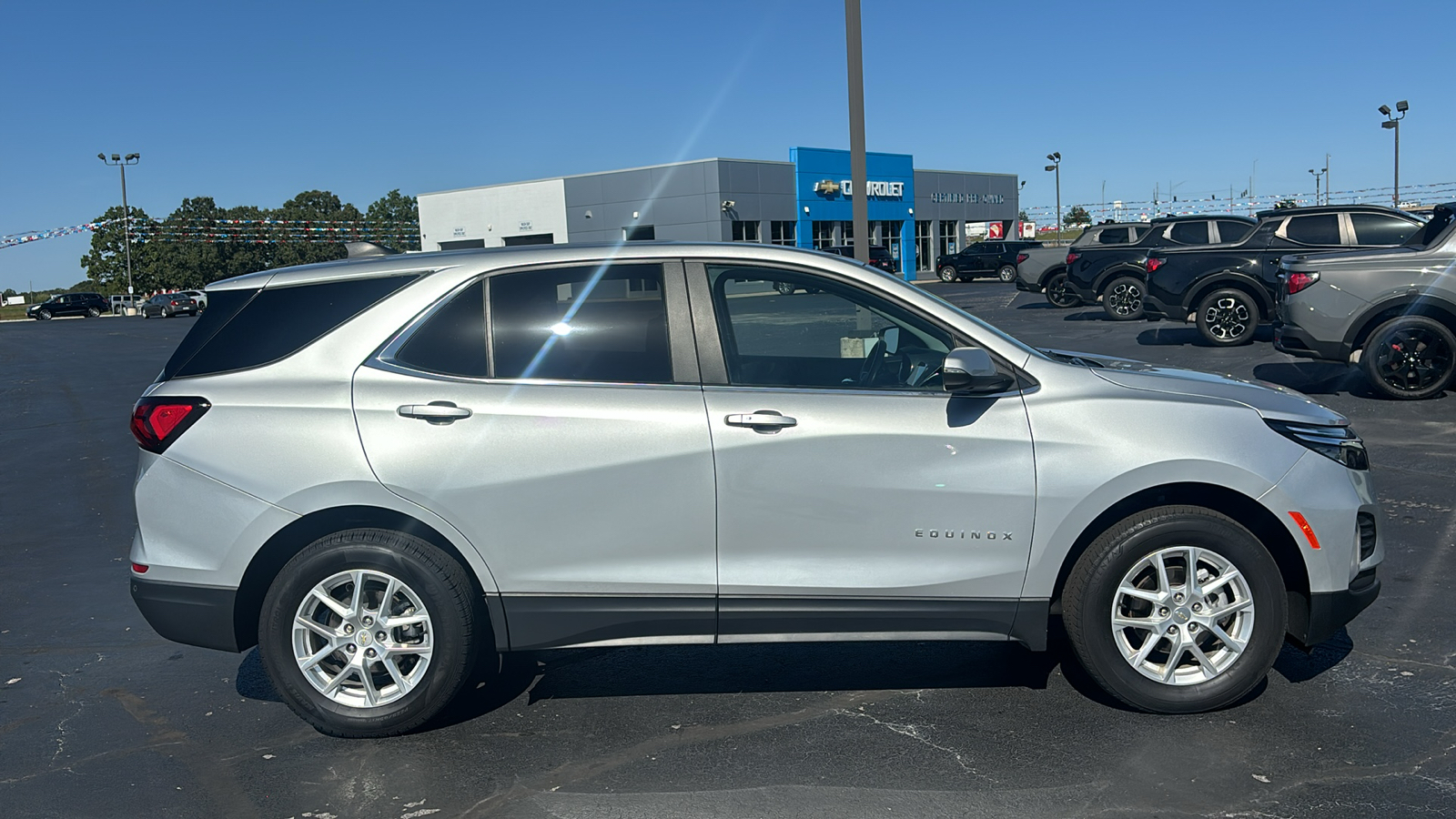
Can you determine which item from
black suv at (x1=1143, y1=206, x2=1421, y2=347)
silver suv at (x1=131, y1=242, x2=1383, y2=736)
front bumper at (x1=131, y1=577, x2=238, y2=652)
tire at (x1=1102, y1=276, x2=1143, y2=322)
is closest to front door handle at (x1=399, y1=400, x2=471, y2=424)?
silver suv at (x1=131, y1=242, x2=1383, y2=736)

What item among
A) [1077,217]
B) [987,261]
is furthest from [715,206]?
[1077,217]

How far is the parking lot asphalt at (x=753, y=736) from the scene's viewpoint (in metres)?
3.53

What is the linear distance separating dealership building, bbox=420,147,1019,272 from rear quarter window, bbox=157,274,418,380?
44465 mm

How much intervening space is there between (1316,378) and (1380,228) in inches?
140

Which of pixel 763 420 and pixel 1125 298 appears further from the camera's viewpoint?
pixel 1125 298

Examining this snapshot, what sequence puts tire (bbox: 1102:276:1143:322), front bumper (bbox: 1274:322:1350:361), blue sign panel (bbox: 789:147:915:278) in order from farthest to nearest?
blue sign panel (bbox: 789:147:915:278)
tire (bbox: 1102:276:1143:322)
front bumper (bbox: 1274:322:1350:361)

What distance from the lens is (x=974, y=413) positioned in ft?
12.8

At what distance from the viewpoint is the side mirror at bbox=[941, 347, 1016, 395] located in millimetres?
3777

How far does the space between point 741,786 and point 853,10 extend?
8.56 m

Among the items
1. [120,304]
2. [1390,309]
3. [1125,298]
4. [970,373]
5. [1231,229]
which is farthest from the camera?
[120,304]

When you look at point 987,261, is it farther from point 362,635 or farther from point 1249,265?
point 362,635

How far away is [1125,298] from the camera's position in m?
21.2

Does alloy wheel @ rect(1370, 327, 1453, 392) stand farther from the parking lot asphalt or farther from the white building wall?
the white building wall

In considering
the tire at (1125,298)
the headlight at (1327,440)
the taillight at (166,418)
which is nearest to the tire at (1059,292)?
the tire at (1125,298)
